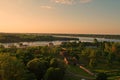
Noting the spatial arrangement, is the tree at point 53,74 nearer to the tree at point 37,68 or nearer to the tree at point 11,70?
the tree at point 11,70

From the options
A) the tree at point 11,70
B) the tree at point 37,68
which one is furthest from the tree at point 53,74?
the tree at point 37,68

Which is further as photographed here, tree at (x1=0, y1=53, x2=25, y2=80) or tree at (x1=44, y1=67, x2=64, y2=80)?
tree at (x1=44, y1=67, x2=64, y2=80)

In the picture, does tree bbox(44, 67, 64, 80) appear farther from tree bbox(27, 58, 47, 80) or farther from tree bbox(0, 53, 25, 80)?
tree bbox(27, 58, 47, 80)

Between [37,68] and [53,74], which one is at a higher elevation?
[37,68]

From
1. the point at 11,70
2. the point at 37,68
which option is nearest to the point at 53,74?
the point at 37,68

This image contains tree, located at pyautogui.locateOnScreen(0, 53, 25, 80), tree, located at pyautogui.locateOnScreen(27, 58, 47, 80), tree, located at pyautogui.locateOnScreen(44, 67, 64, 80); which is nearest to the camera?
tree, located at pyautogui.locateOnScreen(0, 53, 25, 80)

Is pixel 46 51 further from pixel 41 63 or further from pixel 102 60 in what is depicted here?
pixel 41 63

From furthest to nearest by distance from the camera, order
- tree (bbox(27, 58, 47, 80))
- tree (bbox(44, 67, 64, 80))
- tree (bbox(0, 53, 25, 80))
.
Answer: tree (bbox(27, 58, 47, 80)), tree (bbox(44, 67, 64, 80)), tree (bbox(0, 53, 25, 80))

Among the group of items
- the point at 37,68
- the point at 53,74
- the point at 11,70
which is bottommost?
the point at 53,74

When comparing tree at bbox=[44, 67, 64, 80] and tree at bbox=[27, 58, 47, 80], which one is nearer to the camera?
tree at bbox=[44, 67, 64, 80]

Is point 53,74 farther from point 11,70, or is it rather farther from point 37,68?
point 11,70

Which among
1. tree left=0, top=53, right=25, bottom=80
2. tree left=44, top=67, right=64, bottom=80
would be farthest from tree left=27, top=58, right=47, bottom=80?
tree left=0, top=53, right=25, bottom=80

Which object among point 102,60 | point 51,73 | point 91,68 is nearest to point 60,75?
point 51,73
